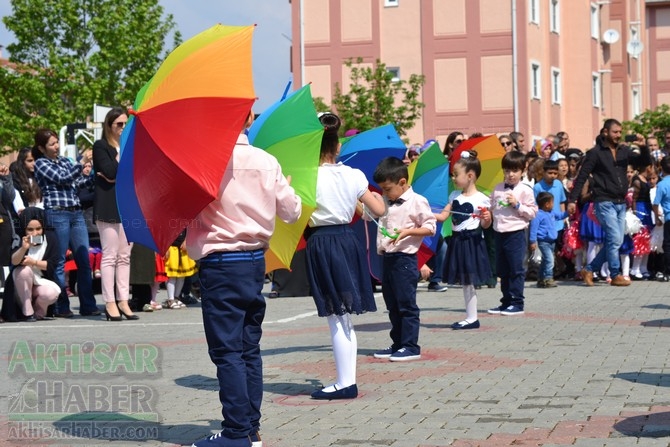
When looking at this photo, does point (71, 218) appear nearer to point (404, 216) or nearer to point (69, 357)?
point (69, 357)

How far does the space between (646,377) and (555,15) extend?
50890mm

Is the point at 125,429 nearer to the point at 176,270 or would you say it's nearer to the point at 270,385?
the point at 270,385

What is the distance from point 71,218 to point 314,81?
4200cm

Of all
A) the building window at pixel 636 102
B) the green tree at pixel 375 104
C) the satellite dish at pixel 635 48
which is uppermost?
the satellite dish at pixel 635 48

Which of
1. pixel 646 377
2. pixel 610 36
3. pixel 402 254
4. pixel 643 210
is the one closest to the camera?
pixel 646 377

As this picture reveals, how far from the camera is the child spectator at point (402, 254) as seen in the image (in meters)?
10.8

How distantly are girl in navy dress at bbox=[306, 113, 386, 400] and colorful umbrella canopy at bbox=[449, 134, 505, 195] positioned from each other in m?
6.08

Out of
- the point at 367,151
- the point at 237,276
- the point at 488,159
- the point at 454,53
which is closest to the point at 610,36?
the point at 454,53

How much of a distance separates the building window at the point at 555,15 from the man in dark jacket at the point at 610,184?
3960 centimetres

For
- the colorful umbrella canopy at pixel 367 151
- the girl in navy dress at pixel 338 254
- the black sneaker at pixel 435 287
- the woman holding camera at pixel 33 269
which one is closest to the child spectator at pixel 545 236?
the black sneaker at pixel 435 287

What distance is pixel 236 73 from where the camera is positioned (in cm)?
705

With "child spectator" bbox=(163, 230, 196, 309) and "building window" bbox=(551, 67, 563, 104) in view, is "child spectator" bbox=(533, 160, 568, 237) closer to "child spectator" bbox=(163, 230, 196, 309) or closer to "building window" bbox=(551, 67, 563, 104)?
"child spectator" bbox=(163, 230, 196, 309)

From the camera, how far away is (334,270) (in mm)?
9070

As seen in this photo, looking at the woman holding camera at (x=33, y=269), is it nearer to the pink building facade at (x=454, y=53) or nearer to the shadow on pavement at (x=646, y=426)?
the shadow on pavement at (x=646, y=426)
